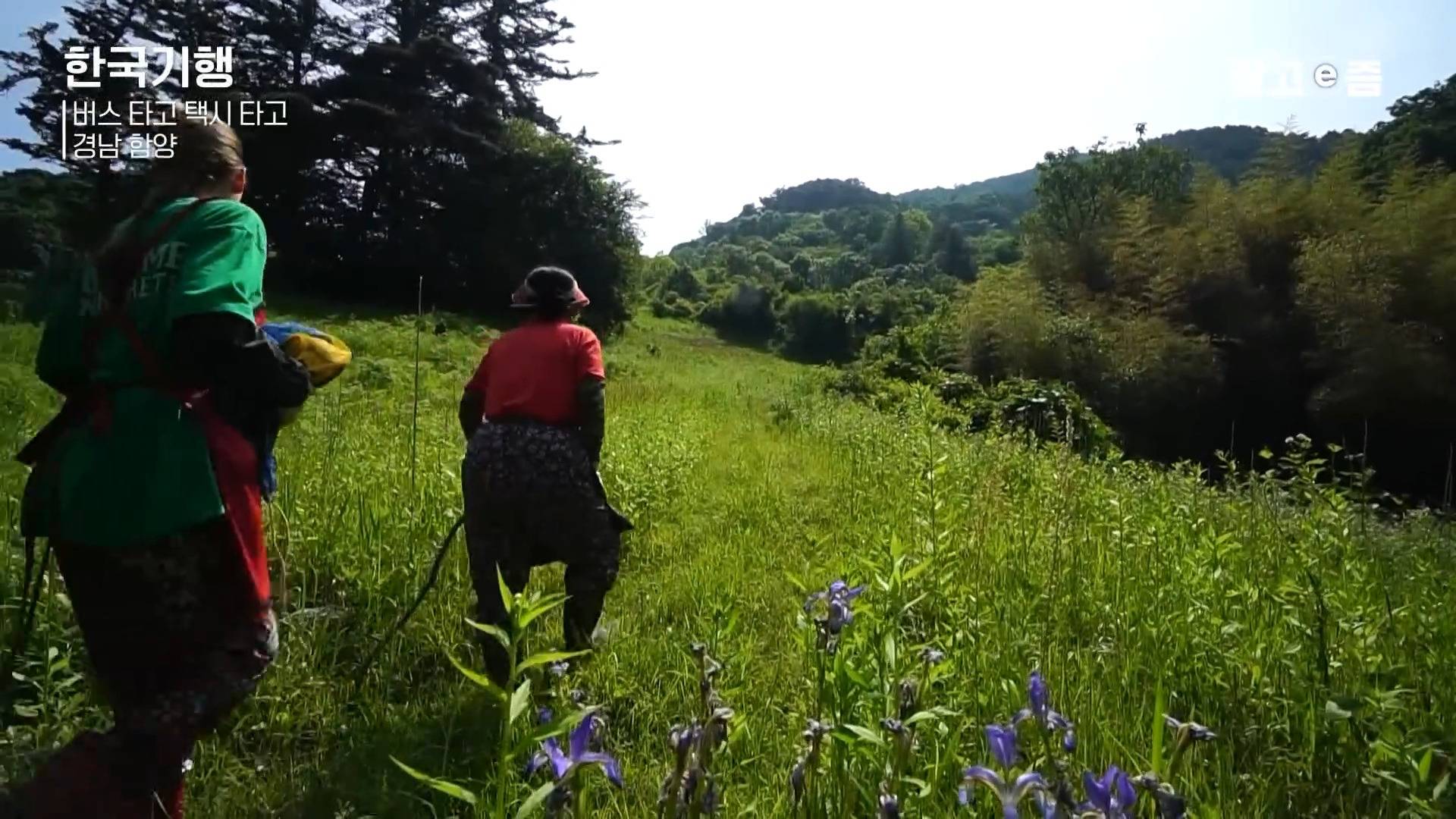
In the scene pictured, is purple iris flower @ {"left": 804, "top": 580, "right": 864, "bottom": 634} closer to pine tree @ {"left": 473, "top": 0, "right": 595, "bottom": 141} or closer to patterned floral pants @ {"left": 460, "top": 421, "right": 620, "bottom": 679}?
patterned floral pants @ {"left": 460, "top": 421, "right": 620, "bottom": 679}

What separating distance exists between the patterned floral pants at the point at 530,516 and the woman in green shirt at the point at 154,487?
1.09m

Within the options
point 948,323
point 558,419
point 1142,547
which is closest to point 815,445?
point 1142,547

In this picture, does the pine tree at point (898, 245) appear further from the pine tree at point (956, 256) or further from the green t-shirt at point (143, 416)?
the green t-shirt at point (143, 416)

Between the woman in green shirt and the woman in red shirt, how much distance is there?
110 cm

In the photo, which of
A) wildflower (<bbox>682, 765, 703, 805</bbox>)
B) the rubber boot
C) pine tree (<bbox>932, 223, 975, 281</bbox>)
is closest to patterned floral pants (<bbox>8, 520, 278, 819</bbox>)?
the rubber boot

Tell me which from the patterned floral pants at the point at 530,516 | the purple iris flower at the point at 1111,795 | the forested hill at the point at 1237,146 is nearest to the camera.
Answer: the purple iris flower at the point at 1111,795

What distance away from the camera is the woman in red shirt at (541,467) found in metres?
2.75

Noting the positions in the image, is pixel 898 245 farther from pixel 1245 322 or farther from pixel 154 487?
pixel 154 487

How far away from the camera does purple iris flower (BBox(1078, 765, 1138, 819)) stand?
2.71ft

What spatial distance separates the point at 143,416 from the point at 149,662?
0.49m

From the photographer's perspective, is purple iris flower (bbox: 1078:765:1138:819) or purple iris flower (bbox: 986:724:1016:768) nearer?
purple iris flower (bbox: 1078:765:1138:819)

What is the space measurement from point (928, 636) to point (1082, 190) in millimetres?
35401

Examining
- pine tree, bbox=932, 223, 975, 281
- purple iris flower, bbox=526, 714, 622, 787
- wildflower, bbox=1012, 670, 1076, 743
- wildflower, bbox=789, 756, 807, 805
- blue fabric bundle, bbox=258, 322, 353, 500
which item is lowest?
wildflower, bbox=789, 756, 807, 805

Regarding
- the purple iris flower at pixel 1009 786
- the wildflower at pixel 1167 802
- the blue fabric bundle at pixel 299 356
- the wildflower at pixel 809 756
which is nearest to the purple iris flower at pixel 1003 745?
the purple iris flower at pixel 1009 786
